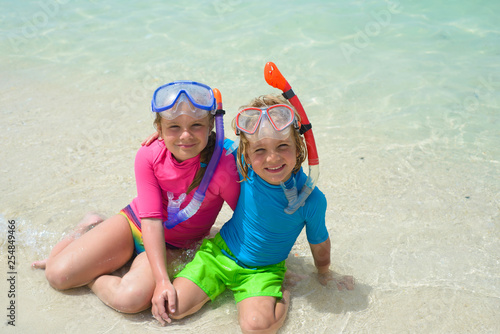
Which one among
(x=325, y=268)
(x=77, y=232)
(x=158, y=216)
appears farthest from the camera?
(x=77, y=232)

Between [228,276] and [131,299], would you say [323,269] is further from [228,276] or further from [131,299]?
[131,299]

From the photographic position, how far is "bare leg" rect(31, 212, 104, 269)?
10.1 feet

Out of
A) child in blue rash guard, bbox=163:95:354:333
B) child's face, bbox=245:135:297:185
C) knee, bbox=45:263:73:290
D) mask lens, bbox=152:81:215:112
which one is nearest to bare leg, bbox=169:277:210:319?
child in blue rash guard, bbox=163:95:354:333

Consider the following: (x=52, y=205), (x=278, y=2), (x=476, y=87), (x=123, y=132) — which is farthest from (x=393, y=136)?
(x=278, y=2)

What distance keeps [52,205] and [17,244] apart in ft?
1.54

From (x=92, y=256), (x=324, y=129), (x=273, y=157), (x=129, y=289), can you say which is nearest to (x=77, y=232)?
(x=92, y=256)

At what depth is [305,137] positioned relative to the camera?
2551 millimetres

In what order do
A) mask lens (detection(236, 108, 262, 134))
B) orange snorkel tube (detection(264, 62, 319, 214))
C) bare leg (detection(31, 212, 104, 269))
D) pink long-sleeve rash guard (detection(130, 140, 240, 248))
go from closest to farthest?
orange snorkel tube (detection(264, 62, 319, 214)) → mask lens (detection(236, 108, 262, 134)) → pink long-sleeve rash guard (detection(130, 140, 240, 248)) → bare leg (detection(31, 212, 104, 269))

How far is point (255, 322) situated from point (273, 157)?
0.91m

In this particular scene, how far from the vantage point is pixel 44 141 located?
178 inches

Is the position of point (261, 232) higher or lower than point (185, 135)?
lower

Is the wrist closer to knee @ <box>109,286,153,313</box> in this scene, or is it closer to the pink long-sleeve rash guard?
the pink long-sleeve rash guard

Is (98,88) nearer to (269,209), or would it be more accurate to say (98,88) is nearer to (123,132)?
(123,132)

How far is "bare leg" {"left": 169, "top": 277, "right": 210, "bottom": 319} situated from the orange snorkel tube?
70 cm
